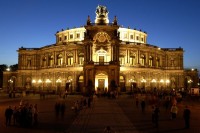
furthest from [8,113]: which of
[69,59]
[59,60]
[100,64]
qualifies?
[59,60]

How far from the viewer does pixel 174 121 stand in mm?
29938

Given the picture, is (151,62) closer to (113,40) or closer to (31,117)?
(113,40)

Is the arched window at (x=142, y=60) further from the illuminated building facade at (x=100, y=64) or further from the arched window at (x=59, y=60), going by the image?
the arched window at (x=59, y=60)

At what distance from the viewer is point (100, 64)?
77062 mm

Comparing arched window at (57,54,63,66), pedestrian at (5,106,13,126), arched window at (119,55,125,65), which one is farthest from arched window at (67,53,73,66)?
pedestrian at (5,106,13,126)

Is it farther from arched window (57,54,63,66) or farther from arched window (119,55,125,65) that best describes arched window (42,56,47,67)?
arched window (119,55,125,65)

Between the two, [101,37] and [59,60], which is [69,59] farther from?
[101,37]

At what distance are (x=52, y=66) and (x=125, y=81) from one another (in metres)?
23.0

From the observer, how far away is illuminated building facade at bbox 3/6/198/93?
78.1m

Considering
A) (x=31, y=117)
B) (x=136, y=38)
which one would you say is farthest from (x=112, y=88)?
Answer: (x=31, y=117)

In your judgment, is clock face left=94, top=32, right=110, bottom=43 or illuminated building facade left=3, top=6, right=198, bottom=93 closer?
illuminated building facade left=3, top=6, right=198, bottom=93

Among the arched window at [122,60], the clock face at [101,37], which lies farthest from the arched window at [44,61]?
the arched window at [122,60]

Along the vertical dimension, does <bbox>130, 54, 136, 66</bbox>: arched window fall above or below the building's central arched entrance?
above

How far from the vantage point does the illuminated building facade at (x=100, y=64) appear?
7812 cm
